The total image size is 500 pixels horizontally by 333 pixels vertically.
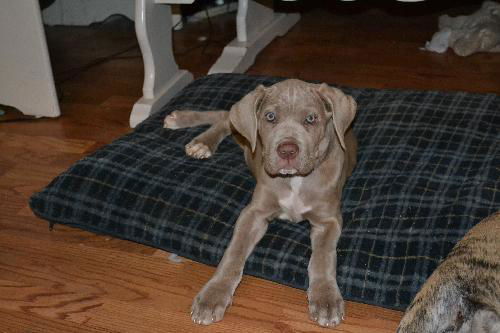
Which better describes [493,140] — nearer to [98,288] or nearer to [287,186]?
[287,186]

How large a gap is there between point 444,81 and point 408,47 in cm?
72

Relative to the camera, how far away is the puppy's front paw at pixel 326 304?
7.07ft

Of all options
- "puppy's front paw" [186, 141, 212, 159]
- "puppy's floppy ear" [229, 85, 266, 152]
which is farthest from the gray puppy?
"puppy's front paw" [186, 141, 212, 159]

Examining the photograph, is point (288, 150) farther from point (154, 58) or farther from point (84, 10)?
point (84, 10)

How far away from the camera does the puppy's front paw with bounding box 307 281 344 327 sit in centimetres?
215

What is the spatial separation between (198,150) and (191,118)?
0.36 m

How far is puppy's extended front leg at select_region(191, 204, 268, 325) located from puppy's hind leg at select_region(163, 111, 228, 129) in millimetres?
875

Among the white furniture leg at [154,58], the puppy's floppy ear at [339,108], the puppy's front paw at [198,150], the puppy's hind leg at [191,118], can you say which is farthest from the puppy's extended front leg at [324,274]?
the white furniture leg at [154,58]

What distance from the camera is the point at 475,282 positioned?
1.65m

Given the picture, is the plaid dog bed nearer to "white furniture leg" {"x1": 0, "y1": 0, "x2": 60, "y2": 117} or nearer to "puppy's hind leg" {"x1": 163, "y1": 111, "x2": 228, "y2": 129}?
"puppy's hind leg" {"x1": 163, "y1": 111, "x2": 228, "y2": 129}

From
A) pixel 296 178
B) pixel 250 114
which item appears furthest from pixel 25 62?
pixel 296 178

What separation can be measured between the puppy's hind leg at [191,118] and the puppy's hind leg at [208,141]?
0.38 feet

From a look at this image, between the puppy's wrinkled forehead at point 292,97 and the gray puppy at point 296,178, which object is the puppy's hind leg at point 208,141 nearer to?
the gray puppy at point 296,178

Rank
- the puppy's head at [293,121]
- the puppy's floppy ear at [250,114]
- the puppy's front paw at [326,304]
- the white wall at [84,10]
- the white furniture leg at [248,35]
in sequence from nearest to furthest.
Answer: the puppy's front paw at [326,304], the puppy's head at [293,121], the puppy's floppy ear at [250,114], the white furniture leg at [248,35], the white wall at [84,10]
